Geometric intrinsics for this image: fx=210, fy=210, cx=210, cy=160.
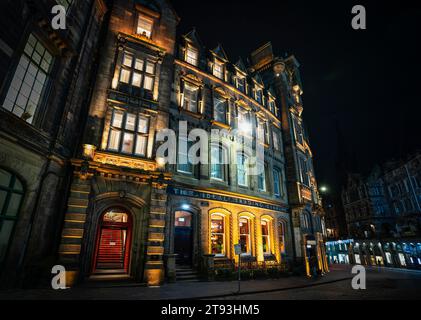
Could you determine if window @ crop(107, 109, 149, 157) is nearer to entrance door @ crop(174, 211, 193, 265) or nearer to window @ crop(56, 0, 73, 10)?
entrance door @ crop(174, 211, 193, 265)

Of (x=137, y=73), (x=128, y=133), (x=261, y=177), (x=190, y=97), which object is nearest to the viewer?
(x=128, y=133)

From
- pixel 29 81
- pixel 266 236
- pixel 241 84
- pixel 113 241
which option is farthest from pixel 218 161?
pixel 29 81

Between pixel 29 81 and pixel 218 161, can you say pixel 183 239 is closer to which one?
pixel 218 161

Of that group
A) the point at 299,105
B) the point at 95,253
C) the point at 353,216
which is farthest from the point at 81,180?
the point at 353,216

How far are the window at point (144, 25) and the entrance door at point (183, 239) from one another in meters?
12.8

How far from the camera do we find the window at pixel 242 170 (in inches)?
671

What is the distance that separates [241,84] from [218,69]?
3.05 metres

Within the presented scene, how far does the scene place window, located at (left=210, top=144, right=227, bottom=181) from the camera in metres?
15.7

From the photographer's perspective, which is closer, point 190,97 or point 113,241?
point 113,241

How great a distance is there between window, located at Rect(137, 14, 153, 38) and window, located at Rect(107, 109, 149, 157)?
667cm

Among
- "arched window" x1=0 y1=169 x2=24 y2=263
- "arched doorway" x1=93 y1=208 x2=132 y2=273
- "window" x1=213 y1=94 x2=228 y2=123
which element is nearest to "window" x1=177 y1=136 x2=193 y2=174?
"window" x1=213 y1=94 x2=228 y2=123

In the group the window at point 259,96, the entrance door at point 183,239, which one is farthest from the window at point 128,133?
the window at point 259,96

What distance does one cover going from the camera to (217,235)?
14.4 m

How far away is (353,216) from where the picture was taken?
203 ft
